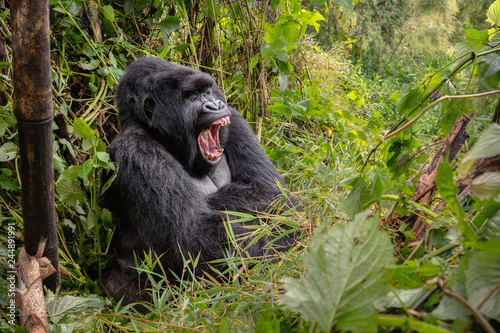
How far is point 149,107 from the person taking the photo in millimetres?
2672

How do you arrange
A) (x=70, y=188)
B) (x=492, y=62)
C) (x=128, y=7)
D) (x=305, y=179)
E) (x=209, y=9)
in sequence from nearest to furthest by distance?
(x=492, y=62) → (x=70, y=188) → (x=305, y=179) → (x=128, y=7) → (x=209, y=9)

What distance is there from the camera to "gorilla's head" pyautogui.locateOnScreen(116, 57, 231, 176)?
104 inches

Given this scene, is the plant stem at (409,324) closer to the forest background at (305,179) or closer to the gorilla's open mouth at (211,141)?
the forest background at (305,179)

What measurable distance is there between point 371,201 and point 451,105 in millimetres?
455

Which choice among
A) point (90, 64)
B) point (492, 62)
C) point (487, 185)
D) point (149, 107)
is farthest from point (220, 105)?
point (487, 185)

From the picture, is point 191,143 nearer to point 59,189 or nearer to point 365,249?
point 59,189

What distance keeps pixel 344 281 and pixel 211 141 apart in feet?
6.82

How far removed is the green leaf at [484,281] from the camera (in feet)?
2.49

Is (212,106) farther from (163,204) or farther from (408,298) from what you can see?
(408,298)

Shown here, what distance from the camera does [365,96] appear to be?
17.2 feet

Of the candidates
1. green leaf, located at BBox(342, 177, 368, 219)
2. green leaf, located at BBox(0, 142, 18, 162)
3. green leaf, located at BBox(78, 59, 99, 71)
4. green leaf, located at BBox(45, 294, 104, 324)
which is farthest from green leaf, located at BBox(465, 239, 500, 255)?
green leaf, located at BBox(78, 59, 99, 71)

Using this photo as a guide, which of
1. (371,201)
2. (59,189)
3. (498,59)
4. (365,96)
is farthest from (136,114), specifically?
(365,96)

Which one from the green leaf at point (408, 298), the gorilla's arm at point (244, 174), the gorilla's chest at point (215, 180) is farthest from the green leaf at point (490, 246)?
the gorilla's chest at point (215, 180)

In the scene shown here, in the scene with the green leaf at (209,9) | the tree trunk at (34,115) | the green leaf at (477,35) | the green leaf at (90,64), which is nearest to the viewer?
the green leaf at (477,35)
